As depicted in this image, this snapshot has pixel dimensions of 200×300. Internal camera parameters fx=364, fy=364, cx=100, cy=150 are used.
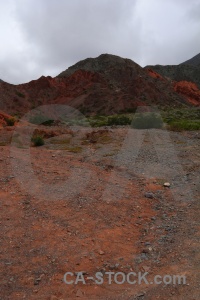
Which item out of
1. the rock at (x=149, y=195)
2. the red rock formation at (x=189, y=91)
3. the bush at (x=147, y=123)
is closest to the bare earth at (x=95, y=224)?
the rock at (x=149, y=195)

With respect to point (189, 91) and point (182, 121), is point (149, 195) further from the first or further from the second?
point (189, 91)

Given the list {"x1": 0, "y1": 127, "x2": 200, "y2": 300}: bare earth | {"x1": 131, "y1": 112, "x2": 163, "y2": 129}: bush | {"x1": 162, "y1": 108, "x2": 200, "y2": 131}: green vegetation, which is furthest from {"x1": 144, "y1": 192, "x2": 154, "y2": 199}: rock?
{"x1": 131, "y1": 112, "x2": 163, "y2": 129}: bush

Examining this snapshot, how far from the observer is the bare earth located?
5.34m

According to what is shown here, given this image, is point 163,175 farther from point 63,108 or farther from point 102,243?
point 63,108

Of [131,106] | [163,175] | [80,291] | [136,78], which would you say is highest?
[136,78]

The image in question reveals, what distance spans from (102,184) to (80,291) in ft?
14.8

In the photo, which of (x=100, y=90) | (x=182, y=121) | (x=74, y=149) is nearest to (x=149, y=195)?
(x=74, y=149)

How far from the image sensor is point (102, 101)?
4941 centimetres

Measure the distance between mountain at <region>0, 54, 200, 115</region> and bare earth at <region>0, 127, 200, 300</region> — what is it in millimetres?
35077

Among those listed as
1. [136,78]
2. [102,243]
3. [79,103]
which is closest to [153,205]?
[102,243]

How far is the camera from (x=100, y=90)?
53.1 metres

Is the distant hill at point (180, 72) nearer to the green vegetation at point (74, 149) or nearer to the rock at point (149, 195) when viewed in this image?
the green vegetation at point (74, 149)

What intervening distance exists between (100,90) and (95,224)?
47.0 meters

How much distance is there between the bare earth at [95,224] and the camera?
5340 mm
